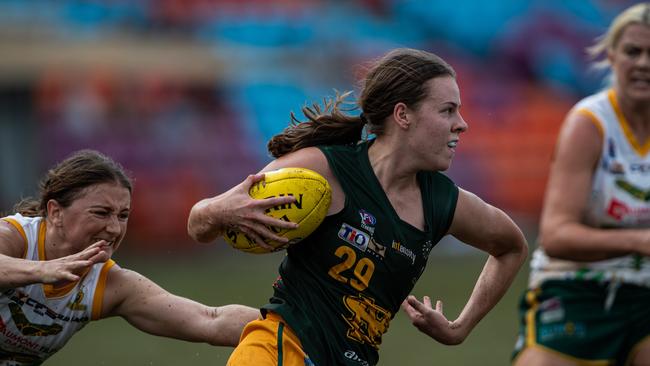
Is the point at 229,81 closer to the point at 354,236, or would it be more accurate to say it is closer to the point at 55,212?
the point at 55,212

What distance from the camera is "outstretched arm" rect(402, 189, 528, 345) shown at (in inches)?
202

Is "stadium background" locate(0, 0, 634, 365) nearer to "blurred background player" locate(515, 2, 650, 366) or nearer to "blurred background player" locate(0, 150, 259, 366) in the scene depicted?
"blurred background player" locate(0, 150, 259, 366)

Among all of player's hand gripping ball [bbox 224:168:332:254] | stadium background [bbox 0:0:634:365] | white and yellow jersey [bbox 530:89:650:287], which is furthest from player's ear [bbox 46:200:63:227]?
stadium background [bbox 0:0:634:365]

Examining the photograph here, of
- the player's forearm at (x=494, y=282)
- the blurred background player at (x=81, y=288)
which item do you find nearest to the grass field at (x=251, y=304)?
the player's forearm at (x=494, y=282)

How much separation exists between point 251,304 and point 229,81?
10.9 m

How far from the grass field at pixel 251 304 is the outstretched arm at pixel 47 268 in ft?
15.3

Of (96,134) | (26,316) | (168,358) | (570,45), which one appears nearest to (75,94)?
(96,134)

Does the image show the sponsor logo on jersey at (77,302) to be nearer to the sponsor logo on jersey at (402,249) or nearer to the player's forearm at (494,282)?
the sponsor logo on jersey at (402,249)

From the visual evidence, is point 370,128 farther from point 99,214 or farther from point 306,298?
point 99,214

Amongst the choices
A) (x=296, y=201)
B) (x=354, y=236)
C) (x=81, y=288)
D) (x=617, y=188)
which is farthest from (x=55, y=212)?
(x=617, y=188)

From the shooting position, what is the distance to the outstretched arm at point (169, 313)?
5.27 meters

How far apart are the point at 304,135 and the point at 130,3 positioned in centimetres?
1908

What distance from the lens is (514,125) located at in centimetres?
2144

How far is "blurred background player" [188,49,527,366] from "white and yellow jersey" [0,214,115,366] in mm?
708
